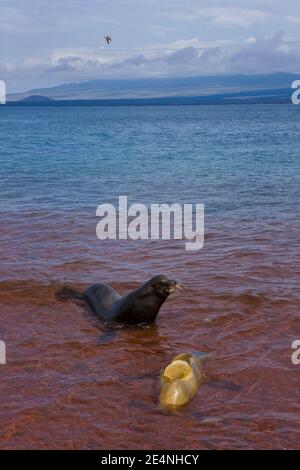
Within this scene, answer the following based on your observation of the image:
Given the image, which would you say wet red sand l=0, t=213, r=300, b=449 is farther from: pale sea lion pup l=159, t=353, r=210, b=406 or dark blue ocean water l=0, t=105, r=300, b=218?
dark blue ocean water l=0, t=105, r=300, b=218

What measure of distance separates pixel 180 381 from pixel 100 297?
3.81 metres

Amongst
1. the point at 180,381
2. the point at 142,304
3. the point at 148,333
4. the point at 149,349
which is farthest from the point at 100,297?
the point at 180,381

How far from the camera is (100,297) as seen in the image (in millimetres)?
11320

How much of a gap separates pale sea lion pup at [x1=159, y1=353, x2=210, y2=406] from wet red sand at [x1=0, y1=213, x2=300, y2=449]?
0.46ft

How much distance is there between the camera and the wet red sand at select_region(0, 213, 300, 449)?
719cm

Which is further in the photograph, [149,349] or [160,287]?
[160,287]

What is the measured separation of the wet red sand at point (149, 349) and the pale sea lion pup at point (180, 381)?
139mm

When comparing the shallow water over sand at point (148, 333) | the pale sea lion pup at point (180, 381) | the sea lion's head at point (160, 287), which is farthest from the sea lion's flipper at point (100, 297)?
the pale sea lion pup at point (180, 381)

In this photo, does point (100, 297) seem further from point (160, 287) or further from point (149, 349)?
point (149, 349)

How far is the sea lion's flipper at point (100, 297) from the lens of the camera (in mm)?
10984

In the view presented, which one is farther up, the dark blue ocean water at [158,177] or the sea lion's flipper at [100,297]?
the dark blue ocean water at [158,177]

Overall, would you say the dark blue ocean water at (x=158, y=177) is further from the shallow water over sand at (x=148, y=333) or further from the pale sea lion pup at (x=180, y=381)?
the pale sea lion pup at (x=180, y=381)

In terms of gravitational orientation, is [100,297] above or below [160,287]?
below
